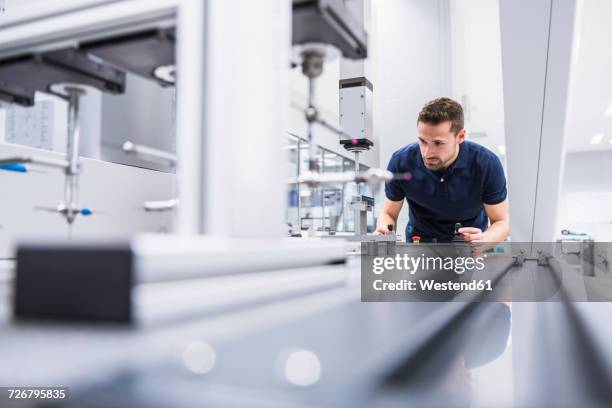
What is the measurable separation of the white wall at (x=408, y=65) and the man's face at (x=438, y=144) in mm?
1885

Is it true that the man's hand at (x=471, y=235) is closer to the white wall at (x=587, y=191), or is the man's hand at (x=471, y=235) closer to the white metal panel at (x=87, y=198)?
the white metal panel at (x=87, y=198)

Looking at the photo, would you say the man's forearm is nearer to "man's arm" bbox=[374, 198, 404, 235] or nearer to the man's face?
Answer: the man's face

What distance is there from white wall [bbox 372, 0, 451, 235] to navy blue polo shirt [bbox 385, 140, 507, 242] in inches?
69.0

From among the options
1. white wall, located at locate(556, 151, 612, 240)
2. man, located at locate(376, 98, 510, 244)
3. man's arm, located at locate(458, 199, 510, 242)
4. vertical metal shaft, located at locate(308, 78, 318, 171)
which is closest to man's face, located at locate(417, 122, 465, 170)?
man, located at locate(376, 98, 510, 244)

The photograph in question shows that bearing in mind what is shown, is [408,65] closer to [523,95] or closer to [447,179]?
[447,179]

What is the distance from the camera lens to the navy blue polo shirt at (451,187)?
6.99 ft

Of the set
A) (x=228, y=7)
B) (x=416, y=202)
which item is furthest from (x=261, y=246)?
(x=416, y=202)

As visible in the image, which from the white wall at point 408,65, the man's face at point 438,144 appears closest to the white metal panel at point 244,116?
the man's face at point 438,144

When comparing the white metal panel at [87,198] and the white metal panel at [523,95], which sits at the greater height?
the white metal panel at [523,95]

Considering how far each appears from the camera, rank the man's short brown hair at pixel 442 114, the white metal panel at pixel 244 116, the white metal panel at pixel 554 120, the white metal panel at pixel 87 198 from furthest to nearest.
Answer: the man's short brown hair at pixel 442 114
the white metal panel at pixel 87 198
the white metal panel at pixel 554 120
the white metal panel at pixel 244 116

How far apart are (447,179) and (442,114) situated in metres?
0.32

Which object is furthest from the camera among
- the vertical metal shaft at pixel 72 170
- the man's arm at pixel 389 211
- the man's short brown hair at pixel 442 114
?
the man's arm at pixel 389 211

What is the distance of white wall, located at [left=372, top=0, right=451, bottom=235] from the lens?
13.2ft

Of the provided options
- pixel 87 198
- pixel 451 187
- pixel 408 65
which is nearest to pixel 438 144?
pixel 451 187
